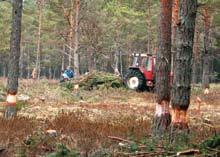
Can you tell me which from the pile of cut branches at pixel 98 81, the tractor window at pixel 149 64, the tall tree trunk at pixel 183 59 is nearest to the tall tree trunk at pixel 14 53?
the tall tree trunk at pixel 183 59

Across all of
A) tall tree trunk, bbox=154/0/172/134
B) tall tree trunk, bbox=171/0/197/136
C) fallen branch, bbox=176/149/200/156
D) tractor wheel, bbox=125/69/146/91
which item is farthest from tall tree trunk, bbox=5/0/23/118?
tractor wheel, bbox=125/69/146/91

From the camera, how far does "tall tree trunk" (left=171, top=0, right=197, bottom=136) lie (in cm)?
912

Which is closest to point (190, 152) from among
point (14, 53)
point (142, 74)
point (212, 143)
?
point (212, 143)

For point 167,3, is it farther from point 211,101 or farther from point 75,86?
point 75,86

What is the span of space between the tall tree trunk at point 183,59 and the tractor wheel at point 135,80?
18.1 meters

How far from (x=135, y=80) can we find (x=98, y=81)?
2191 millimetres

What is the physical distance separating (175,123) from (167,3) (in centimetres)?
314

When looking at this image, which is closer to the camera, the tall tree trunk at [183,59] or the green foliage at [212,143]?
the green foliage at [212,143]

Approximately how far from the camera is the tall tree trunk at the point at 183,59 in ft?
29.9

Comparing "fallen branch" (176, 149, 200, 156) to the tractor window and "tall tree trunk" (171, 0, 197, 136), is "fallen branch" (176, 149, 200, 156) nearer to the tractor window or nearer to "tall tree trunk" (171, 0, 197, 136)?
"tall tree trunk" (171, 0, 197, 136)

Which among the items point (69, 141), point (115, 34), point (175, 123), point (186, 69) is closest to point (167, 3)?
point (186, 69)

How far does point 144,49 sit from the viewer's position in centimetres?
6303

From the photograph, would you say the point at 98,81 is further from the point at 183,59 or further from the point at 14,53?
the point at 183,59

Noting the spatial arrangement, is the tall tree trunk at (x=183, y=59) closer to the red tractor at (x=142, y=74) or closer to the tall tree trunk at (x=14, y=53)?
the tall tree trunk at (x=14, y=53)
